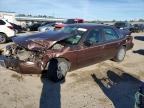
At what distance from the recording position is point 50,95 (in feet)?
19.5

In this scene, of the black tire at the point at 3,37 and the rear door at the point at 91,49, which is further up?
the rear door at the point at 91,49

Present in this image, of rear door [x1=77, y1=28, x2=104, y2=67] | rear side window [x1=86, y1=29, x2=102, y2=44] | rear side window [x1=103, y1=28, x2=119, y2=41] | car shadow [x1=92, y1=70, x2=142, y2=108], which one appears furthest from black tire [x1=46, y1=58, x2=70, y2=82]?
rear side window [x1=103, y1=28, x2=119, y2=41]

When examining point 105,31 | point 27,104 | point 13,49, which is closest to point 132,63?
point 105,31

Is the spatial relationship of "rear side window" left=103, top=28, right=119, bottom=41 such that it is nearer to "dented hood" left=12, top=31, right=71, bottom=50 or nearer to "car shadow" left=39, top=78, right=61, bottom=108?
"dented hood" left=12, top=31, right=71, bottom=50

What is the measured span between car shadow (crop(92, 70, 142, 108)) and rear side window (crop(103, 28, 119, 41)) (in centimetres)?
127

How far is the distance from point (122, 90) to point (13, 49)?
347 cm

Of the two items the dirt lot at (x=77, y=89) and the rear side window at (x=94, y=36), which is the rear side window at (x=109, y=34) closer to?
the rear side window at (x=94, y=36)

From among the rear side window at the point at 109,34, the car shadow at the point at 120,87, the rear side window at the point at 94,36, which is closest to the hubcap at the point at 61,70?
the car shadow at the point at 120,87

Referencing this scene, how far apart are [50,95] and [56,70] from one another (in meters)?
1.09

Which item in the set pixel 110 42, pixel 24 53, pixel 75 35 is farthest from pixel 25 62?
pixel 110 42

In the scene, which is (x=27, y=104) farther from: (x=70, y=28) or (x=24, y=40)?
(x=70, y=28)

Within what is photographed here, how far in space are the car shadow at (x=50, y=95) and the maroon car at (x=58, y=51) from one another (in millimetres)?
226

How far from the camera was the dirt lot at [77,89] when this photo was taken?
5477mm

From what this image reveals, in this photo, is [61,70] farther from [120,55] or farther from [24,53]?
[120,55]
